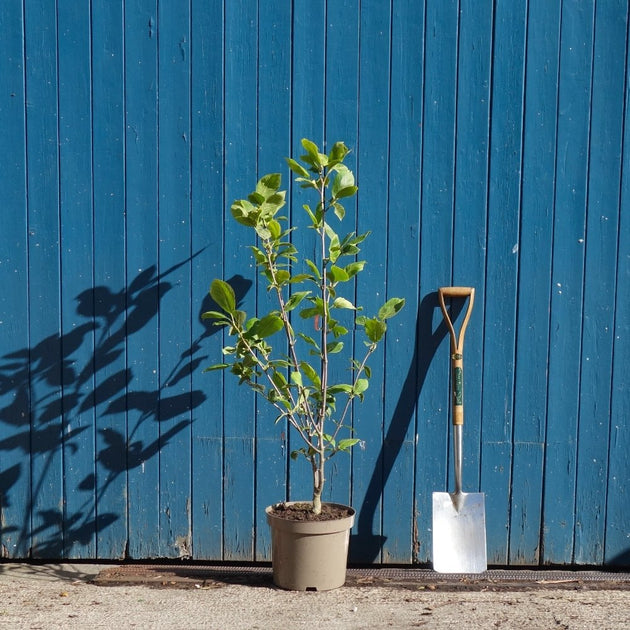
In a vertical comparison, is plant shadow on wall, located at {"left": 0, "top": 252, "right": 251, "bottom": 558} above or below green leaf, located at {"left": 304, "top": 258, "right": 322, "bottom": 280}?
below

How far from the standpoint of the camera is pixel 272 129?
3.31 metres

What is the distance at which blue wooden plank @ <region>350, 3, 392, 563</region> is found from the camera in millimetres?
3277

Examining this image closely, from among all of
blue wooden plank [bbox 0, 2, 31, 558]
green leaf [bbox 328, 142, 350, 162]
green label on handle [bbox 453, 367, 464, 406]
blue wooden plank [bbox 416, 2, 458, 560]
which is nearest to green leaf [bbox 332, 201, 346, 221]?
green leaf [bbox 328, 142, 350, 162]

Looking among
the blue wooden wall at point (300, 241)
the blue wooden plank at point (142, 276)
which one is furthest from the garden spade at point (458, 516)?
the blue wooden plank at point (142, 276)

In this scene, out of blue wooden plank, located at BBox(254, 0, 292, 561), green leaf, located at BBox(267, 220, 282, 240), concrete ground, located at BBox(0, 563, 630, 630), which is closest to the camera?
concrete ground, located at BBox(0, 563, 630, 630)

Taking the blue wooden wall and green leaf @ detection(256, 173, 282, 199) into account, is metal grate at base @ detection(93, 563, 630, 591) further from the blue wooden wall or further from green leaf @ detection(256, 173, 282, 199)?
green leaf @ detection(256, 173, 282, 199)

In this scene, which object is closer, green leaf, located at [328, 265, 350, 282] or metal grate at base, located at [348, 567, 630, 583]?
green leaf, located at [328, 265, 350, 282]

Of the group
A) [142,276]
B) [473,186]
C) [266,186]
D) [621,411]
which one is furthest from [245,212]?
[621,411]

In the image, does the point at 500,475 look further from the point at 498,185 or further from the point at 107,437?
the point at 107,437

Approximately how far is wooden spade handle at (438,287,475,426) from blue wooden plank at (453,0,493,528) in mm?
78

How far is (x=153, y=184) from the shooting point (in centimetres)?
333

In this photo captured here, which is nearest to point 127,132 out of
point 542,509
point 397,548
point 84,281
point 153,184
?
point 153,184

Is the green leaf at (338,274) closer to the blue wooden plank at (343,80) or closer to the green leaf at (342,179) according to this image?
the green leaf at (342,179)

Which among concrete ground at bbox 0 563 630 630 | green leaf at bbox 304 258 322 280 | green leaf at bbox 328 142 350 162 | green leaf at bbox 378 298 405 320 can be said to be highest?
green leaf at bbox 328 142 350 162
